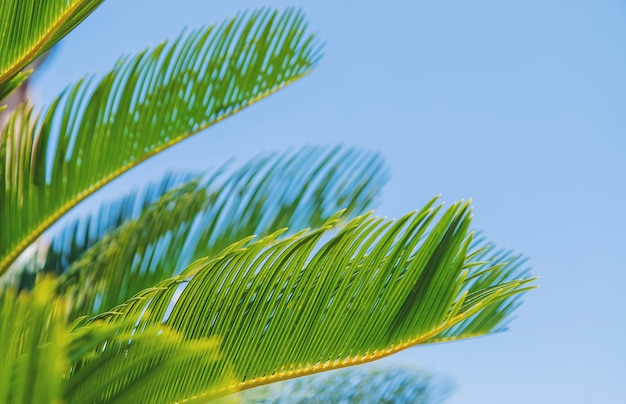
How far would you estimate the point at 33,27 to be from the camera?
4.48 ft

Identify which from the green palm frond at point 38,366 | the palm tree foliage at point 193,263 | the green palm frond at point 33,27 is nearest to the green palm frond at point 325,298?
the palm tree foliage at point 193,263

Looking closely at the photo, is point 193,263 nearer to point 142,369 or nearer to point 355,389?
point 142,369

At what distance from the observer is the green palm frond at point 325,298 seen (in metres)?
0.90

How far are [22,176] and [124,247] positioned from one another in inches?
10.8

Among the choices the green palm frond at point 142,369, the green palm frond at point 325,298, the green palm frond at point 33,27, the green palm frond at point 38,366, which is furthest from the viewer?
the green palm frond at point 33,27

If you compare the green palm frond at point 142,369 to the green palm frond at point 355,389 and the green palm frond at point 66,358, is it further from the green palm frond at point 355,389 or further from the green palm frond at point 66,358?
the green palm frond at point 355,389

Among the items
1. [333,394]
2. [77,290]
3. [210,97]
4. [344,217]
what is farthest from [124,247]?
[333,394]

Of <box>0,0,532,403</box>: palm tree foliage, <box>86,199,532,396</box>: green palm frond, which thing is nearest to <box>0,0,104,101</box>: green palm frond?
<box>0,0,532,403</box>: palm tree foliage

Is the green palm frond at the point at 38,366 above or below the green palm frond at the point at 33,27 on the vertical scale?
below

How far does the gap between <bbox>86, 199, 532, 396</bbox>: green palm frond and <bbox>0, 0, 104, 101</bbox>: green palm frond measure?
25.0 inches

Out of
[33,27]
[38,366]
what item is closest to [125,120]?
[33,27]

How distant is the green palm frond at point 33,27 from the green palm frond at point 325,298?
63 centimetres

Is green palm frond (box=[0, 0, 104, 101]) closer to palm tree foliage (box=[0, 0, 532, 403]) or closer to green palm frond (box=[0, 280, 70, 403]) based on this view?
palm tree foliage (box=[0, 0, 532, 403])

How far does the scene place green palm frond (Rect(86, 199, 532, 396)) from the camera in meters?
0.90
